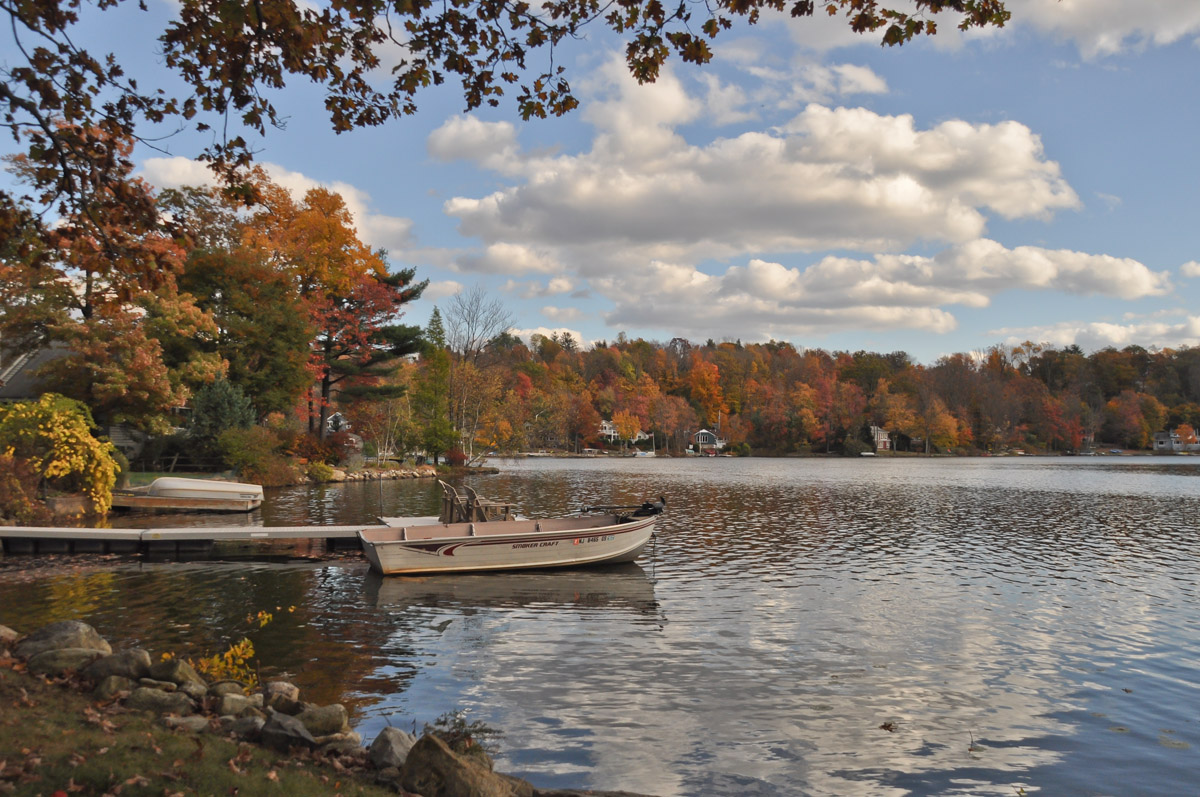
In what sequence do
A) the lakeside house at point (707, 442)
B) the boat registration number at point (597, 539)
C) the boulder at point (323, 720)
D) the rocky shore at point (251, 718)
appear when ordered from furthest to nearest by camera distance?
1. the lakeside house at point (707, 442)
2. the boat registration number at point (597, 539)
3. the boulder at point (323, 720)
4. the rocky shore at point (251, 718)

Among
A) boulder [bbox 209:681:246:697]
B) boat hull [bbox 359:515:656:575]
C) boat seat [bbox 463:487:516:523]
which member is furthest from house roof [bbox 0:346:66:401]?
boulder [bbox 209:681:246:697]

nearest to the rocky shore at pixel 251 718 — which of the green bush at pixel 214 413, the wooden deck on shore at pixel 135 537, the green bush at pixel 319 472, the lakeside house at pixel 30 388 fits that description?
the wooden deck on shore at pixel 135 537

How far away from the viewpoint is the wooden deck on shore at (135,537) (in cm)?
1748

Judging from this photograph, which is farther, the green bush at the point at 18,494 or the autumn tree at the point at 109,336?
the autumn tree at the point at 109,336

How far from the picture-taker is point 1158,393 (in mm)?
128375

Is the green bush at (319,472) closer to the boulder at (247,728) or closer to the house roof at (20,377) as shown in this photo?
the house roof at (20,377)

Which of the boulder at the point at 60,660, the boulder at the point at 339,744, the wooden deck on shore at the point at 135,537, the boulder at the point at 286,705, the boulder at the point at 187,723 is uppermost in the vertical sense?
the boulder at the point at 60,660

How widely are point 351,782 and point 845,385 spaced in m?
124

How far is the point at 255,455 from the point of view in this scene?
1334 inches

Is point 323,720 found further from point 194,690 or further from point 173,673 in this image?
point 173,673

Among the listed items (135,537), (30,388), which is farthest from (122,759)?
(30,388)

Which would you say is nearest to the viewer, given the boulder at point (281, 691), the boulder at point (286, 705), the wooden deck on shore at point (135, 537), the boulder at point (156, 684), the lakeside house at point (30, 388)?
the boulder at point (156, 684)

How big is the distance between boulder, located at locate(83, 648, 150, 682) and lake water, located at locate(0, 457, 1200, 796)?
7.32 ft

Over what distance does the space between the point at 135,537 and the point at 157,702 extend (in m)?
13.9
